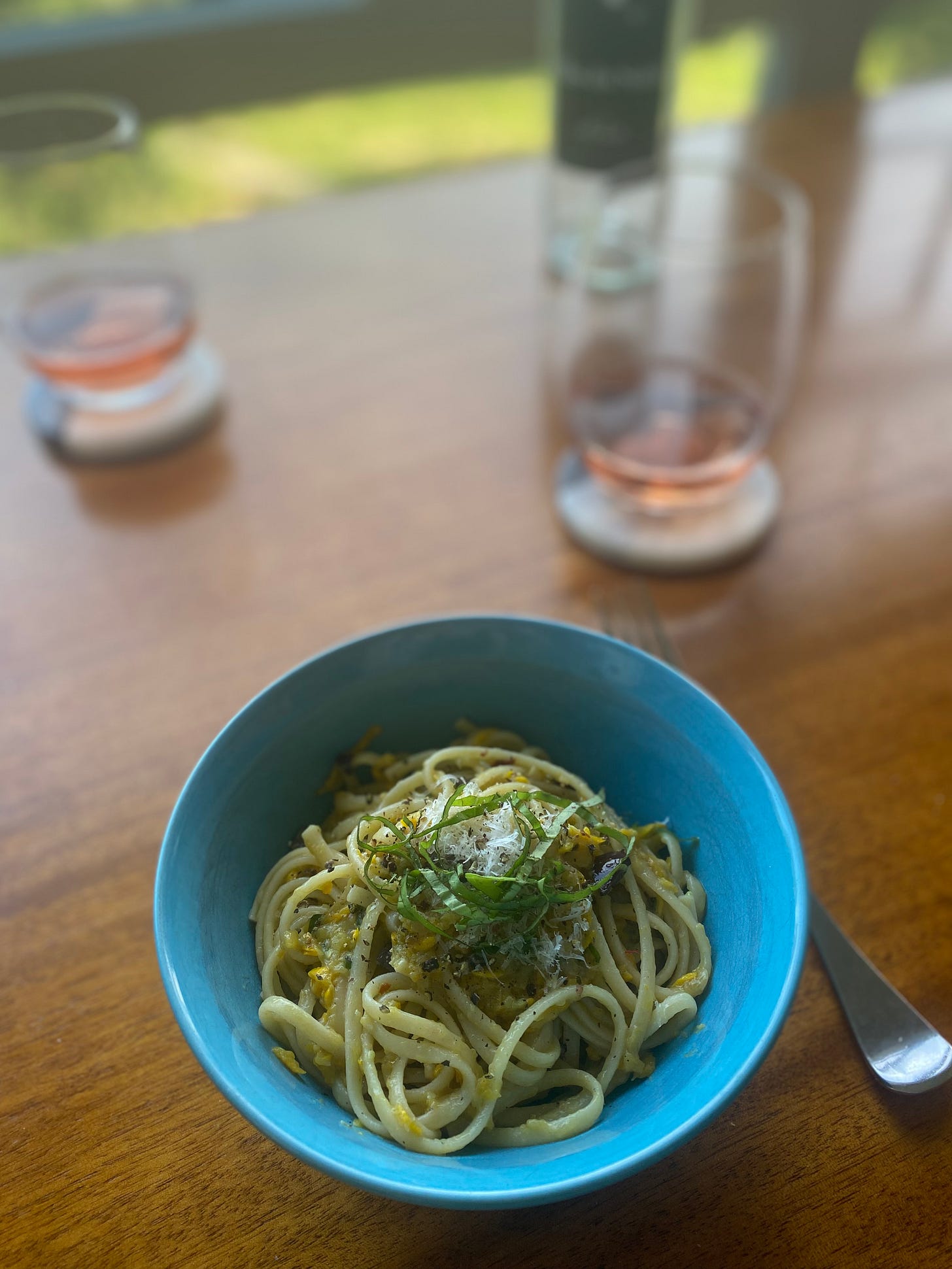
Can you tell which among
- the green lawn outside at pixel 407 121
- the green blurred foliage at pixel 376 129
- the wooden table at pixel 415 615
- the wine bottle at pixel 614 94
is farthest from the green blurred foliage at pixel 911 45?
the wine bottle at pixel 614 94

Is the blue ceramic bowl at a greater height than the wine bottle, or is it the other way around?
the wine bottle

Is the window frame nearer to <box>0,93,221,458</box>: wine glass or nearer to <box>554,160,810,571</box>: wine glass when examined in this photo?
<box>0,93,221,458</box>: wine glass

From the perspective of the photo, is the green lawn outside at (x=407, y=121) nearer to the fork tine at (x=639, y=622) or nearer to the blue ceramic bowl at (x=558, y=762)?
the fork tine at (x=639, y=622)

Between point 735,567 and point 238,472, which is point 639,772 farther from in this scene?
point 238,472

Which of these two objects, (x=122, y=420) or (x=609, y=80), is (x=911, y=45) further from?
(x=122, y=420)

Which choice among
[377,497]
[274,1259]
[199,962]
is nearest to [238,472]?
[377,497]

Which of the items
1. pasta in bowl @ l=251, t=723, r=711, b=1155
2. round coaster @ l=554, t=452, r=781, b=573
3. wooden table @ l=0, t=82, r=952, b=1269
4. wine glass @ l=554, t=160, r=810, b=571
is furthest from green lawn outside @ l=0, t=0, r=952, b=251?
pasta in bowl @ l=251, t=723, r=711, b=1155
